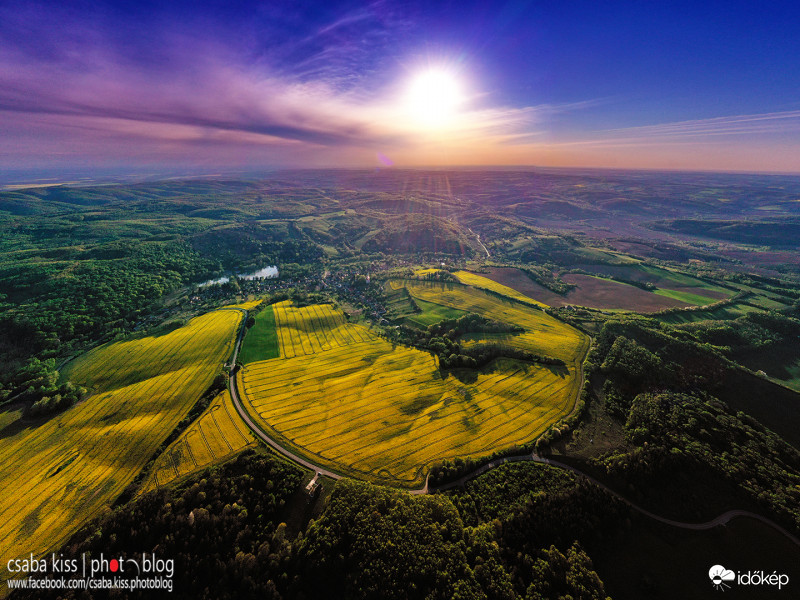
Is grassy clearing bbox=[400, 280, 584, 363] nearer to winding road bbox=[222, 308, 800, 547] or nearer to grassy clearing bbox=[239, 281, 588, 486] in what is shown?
grassy clearing bbox=[239, 281, 588, 486]

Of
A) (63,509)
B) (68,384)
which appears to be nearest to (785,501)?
(63,509)

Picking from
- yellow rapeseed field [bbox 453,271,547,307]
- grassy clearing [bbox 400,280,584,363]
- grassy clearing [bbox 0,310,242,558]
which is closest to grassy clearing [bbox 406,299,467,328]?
grassy clearing [bbox 400,280,584,363]

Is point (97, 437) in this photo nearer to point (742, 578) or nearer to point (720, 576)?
point (720, 576)

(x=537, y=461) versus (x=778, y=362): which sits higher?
(x=778, y=362)

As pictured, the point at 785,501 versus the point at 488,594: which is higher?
the point at 785,501

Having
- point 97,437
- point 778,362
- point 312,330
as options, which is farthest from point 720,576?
point 97,437

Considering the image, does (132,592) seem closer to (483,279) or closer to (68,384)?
(68,384)
